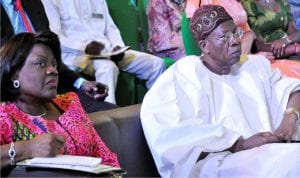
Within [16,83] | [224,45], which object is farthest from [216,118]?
[16,83]

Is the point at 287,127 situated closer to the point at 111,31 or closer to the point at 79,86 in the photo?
the point at 79,86

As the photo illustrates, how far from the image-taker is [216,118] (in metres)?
2.41

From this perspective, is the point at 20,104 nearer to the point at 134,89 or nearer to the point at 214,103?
the point at 214,103

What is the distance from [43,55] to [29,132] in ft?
0.92

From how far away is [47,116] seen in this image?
77.7 inches

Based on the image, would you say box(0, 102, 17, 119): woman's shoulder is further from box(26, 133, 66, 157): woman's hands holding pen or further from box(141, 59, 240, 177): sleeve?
box(141, 59, 240, 177): sleeve

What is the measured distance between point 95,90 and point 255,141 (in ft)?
2.88

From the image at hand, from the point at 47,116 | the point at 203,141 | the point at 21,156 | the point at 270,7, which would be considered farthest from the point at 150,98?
the point at 270,7

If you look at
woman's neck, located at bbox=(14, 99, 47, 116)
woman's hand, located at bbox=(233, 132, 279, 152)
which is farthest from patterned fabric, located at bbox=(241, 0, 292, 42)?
woman's neck, located at bbox=(14, 99, 47, 116)

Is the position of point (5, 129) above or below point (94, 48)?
above

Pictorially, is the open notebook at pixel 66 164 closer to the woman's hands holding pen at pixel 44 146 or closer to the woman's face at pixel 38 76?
the woman's hands holding pen at pixel 44 146

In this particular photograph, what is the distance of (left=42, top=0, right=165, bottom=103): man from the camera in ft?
10.8

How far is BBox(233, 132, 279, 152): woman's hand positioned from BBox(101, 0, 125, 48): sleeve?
1.62 meters

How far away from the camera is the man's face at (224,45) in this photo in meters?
2.51
